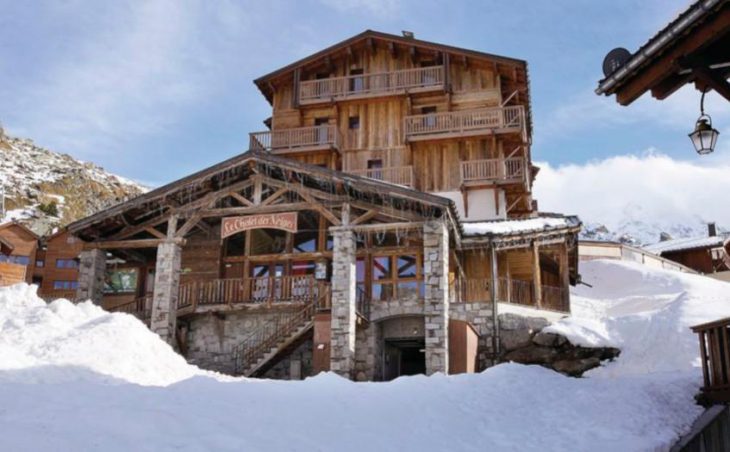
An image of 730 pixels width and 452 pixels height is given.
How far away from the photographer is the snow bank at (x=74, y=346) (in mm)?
10938

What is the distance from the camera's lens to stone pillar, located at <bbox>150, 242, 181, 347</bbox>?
20.9 metres

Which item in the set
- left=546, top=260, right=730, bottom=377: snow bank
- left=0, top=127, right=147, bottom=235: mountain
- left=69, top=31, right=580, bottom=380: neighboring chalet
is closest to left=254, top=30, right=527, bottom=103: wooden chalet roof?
left=69, top=31, right=580, bottom=380: neighboring chalet

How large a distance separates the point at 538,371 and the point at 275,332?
835 centimetres

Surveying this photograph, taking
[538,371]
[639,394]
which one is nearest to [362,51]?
[538,371]

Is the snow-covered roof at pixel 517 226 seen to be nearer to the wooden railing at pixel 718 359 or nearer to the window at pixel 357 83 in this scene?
the window at pixel 357 83

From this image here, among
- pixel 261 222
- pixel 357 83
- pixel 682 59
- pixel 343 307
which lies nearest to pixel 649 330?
pixel 343 307

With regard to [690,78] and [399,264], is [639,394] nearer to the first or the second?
[690,78]

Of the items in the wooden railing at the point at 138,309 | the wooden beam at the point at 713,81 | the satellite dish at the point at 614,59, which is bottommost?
the wooden railing at the point at 138,309

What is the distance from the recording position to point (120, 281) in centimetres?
3075

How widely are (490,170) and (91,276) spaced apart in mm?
14956

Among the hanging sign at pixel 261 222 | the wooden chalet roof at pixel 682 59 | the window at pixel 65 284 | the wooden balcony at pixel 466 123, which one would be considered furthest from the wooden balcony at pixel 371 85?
the wooden chalet roof at pixel 682 59

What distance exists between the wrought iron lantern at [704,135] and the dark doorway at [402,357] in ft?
47.1

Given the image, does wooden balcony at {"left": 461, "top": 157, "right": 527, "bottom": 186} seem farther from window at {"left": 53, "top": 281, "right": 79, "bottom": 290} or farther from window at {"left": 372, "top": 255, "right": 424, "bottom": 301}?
window at {"left": 53, "top": 281, "right": 79, "bottom": 290}

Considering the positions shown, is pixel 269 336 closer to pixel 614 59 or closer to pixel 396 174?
pixel 396 174
